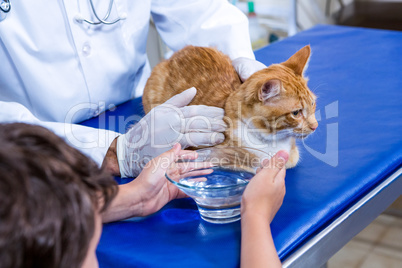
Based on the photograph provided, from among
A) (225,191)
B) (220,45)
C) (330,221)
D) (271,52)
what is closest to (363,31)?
(271,52)

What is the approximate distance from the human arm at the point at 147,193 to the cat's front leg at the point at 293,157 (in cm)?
22

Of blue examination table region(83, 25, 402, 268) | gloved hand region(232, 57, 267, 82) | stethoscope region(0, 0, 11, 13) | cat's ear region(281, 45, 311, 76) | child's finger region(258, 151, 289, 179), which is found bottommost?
blue examination table region(83, 25, 402, 268)

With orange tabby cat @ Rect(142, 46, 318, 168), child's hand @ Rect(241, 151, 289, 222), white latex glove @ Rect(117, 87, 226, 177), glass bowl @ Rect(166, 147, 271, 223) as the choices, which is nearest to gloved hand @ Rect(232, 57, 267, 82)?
orange tabby cat @ Rect(142, 46, 318, 168)

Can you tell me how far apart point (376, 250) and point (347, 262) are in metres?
0.16

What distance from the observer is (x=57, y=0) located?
3.81ft

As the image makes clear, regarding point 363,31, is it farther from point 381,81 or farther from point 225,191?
point 225,191

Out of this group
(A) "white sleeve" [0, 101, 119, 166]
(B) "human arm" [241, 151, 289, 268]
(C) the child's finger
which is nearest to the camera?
(B) "human arm" [241, 151, 289, 268]

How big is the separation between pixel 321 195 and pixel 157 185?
0.32m

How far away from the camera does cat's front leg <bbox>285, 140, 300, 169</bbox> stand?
36.7 inches

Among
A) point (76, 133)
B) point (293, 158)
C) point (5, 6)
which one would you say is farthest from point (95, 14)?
point (293, 158)

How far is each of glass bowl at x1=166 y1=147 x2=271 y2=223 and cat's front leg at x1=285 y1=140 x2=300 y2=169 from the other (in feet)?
0.40

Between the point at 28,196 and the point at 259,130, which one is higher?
the point at 28,196

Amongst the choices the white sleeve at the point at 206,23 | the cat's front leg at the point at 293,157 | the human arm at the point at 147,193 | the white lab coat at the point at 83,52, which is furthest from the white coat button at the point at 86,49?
the cat's front leg at the point at 293,157

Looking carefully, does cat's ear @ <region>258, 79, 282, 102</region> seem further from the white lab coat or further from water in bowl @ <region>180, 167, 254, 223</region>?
the white lab coat
